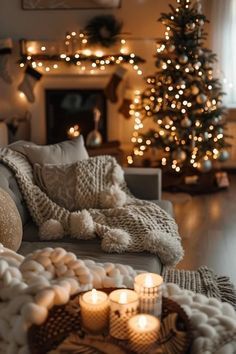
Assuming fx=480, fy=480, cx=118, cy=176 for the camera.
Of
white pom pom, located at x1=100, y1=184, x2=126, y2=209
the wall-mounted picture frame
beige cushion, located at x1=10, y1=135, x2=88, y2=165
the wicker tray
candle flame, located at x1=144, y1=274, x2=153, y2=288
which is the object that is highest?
the wall-mounted picture frame

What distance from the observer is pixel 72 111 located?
5.38 metres

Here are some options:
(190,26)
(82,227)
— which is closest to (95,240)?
(82,227)

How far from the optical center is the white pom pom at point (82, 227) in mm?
2312

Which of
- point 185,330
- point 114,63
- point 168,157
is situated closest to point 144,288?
point 185,330

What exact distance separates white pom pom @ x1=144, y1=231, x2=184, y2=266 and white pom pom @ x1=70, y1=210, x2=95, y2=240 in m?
0.28

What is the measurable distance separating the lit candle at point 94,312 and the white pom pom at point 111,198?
126 centimetres

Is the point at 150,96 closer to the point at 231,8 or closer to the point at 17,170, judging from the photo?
the point at 231,8

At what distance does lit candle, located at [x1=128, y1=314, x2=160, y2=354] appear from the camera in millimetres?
1197

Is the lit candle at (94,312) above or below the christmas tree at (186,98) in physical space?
below

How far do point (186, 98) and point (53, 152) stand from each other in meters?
1.89

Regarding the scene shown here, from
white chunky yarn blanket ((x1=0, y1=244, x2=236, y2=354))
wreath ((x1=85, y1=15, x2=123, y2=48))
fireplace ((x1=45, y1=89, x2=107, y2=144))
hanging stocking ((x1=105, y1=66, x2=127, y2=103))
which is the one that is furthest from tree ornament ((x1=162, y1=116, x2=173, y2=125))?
white chunky yarn blanket ((x1=0, y1=244, x2=236, y2=354))

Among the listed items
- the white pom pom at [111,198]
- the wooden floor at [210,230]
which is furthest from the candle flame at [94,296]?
the wooden floor at [210,230]

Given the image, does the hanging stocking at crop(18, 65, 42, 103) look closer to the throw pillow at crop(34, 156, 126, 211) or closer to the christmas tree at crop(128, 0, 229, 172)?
the christmas tree at crop(128, 0, 229, 172)

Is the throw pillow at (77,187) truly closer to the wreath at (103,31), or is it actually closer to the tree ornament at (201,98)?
the tree ornament at (201,98)
